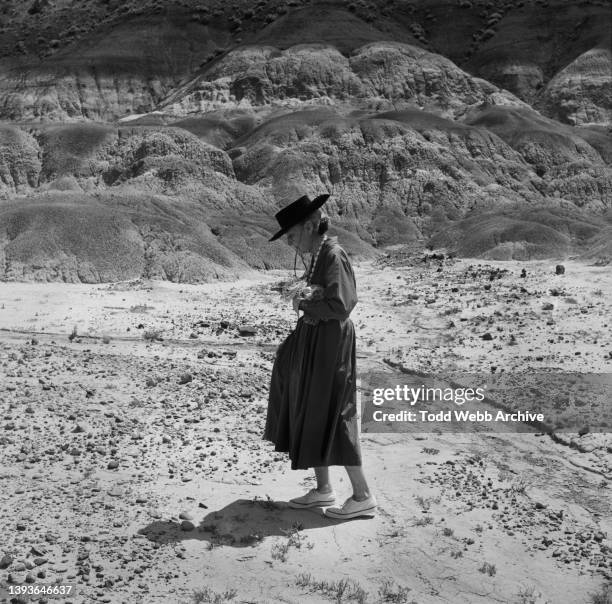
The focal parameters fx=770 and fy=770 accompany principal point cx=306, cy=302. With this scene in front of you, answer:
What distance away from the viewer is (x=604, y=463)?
6.96 meters

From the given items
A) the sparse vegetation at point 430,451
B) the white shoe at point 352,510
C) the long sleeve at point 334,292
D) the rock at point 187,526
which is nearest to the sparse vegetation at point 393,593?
the white shoe at point 352,510

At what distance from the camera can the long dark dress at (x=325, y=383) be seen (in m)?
4.98

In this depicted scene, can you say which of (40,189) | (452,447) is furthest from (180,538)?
(40,189)

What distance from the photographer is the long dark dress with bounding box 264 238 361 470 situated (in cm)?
498

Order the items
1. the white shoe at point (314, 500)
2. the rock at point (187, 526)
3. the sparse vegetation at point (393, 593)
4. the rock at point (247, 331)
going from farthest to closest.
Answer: the rock at point (247, 331), the white shoe at point (314, 500), the rock at point (187, 526), the sparse vegetation at point (393, 593)

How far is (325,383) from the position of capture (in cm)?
499

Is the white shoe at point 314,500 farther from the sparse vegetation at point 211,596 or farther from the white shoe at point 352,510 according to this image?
the sparse vegetation at point 211,596

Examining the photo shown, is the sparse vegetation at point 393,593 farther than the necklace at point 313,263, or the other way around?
the necklace at point 313,263

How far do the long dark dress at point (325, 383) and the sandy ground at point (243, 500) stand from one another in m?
0.61

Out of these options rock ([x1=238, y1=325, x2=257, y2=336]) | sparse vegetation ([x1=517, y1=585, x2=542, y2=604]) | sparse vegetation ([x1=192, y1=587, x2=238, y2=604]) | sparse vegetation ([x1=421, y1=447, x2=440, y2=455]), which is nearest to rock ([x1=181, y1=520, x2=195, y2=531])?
sparse vegetation ([x1=192, y1=587, x2=238, y2=604])

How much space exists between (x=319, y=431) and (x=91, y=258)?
1914 cm

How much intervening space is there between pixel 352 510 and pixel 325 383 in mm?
991

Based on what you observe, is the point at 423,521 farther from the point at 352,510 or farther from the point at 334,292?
the point at 334,292

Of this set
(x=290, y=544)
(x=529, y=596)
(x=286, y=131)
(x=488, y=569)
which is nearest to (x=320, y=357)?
(x=290, y=544)
